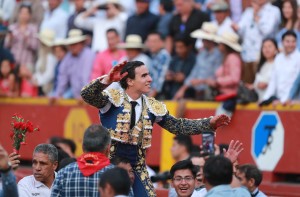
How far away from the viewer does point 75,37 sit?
15977 mm

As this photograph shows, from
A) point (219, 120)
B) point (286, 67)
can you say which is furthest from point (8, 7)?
point (219, 120)

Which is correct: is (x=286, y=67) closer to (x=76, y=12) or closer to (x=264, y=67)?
(x=264, y=67)

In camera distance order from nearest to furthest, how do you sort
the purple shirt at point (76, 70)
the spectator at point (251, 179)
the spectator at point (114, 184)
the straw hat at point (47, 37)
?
the spectator at point (114, 184), the spectator at point (251, 179), the purple shirt at point (76, 70), the straw hat at point (47, 37)

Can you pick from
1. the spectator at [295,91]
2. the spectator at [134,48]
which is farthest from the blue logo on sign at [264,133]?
the spectator at [134,48]

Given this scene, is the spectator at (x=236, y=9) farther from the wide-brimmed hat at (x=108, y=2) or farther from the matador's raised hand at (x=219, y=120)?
the matador's raised hand at (x=219, y=120)

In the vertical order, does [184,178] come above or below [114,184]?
below

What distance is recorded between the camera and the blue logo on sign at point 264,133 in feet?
44.5

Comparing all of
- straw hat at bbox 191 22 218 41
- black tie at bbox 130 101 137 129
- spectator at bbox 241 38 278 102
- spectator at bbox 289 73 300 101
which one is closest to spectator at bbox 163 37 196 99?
straw hat at bbox 191 22 218 41

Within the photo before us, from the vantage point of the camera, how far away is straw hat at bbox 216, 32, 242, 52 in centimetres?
1400

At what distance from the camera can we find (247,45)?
14.2m

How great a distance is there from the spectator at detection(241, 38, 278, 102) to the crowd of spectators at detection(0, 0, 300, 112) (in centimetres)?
1

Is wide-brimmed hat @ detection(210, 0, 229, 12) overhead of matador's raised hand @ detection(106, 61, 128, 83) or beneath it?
overhead

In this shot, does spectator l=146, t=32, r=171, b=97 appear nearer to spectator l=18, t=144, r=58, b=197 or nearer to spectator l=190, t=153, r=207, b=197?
spectator l=190, t=153, r=207, b=197

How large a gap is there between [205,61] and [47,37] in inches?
131
